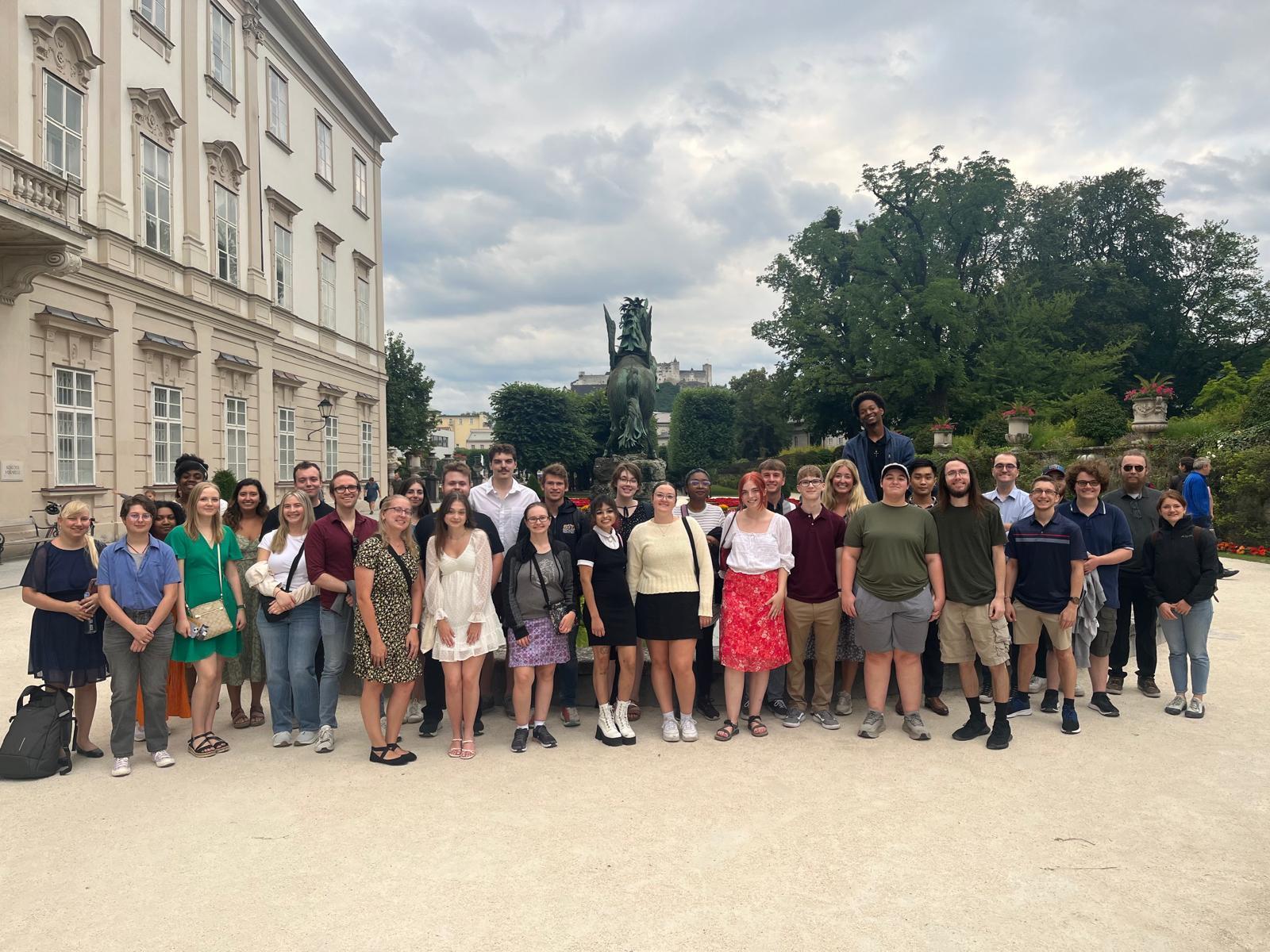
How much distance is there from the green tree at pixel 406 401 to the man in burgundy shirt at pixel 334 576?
109 feet

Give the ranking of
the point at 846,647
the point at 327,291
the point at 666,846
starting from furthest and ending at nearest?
the point at 327,291 → the point at 846,647 → the point at 666,846

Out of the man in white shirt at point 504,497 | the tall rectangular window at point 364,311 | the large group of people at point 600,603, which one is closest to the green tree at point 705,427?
the tall rectangular window at point 364,311

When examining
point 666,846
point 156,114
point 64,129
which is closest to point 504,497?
point 666,846

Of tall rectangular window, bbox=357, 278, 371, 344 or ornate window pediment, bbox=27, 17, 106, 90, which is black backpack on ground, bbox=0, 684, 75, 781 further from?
tall rectangular window, bbox=357, 278, 371, 344

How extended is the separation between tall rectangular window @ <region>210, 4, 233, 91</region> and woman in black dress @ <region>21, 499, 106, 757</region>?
18.6m

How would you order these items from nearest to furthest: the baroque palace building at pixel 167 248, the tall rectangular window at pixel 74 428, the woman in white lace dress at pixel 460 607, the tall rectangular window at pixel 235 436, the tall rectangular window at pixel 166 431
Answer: the woman in white lace dress at pixel 460 607, the baroque palace building at pixel 167 248, the tall rectangular window at pixel 74 428, the tall rectangular window at pixel 166 431, the tall rectangular window at pixel 235 436

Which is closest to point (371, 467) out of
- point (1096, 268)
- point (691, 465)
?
point (691, 465)

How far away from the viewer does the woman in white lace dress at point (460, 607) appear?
15.4 ft

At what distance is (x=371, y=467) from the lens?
1117 inches

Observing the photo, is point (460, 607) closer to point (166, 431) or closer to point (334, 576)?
point (334, 576)

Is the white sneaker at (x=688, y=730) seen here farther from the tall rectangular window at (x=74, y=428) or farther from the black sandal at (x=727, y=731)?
the tall rectangular window at (x=74, y=428)

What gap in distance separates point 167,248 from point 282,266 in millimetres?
5290

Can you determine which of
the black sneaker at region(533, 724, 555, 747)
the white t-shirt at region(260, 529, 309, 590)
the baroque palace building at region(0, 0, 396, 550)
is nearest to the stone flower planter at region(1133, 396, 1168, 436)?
the black sneaker at region(533, 724, 555, 747)

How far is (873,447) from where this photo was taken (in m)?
6.18
